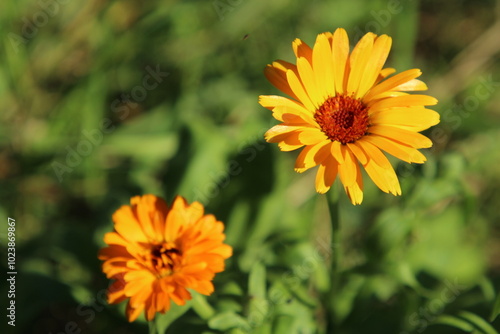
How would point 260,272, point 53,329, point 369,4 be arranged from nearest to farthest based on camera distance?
point 260,272 → point 53,329 → point 369,4

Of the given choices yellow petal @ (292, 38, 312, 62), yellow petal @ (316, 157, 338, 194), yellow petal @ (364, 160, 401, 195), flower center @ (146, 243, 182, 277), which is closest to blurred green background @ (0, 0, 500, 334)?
flower center @ (146, 243, 182, 277)

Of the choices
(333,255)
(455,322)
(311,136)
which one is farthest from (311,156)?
(455,322)

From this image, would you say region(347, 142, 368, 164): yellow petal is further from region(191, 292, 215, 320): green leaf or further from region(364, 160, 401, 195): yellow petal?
region(191, 292, 215, 320): green leaf

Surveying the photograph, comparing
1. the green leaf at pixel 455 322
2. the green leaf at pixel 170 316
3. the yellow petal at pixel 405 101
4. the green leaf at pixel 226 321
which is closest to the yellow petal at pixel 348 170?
the yellow petal at pixel 405 101

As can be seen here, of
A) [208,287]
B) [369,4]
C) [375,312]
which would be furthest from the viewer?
[369,4]

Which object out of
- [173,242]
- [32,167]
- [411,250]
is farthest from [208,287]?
[32,167]

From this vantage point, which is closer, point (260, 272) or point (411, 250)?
point (260, 272)

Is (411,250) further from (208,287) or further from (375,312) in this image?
(208,287)

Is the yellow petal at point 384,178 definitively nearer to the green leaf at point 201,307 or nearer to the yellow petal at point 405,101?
the yellow petal at point 405,101

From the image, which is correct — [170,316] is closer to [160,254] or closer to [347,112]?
[160,254]
